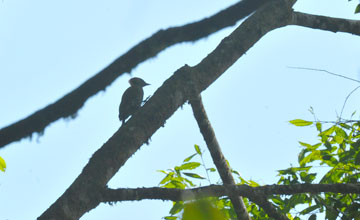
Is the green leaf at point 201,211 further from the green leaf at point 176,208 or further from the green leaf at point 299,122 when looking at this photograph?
the green leaf at point 299,122

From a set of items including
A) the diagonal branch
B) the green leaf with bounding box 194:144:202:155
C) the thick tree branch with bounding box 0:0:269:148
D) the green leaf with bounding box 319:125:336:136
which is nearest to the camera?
the thick tree branch with bounding box 0:0:269:148

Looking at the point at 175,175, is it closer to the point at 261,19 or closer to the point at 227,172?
the point at 227,172

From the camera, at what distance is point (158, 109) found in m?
2.56

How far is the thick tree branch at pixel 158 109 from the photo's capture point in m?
2.13

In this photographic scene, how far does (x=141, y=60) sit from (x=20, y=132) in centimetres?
61

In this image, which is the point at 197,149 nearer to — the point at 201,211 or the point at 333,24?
the point at 333,24

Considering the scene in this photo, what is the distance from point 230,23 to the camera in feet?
8.25

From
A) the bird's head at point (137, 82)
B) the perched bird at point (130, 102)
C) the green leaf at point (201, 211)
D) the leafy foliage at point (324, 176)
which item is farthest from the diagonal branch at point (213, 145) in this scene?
the bird's head at point (137, 82)

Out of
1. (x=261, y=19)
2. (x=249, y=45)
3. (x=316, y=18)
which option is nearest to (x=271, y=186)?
(x=249, y=45)

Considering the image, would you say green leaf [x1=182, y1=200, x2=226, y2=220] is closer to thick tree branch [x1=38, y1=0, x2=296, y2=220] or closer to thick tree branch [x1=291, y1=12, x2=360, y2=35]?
thick tree branch [x1=38, y1=0, x2=296, y2=220]

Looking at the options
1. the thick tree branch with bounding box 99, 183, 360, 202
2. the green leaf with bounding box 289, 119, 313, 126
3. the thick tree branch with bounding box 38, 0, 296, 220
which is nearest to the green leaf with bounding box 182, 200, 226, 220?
the thick tree branch with bounding box 38, 0, 296, 220

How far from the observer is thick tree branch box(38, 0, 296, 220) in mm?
2129

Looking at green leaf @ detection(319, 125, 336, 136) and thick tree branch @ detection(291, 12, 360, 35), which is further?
thick tree branch @ detection(291, 12, 360, 35)

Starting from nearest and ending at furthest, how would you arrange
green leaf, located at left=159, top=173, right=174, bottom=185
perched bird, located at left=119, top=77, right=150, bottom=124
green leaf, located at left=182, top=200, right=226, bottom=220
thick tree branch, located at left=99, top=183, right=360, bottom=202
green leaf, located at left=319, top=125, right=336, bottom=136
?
green leaf, located at left=182, top=200, right=226, bottom=220
thick tree branch, located at left=99, top=183, right=360, bottom=202
green leaf, located at left=319, top=125, right=336, bottom=136
green leaf, located at left=159, top=173, right=174, bottom=185
perched bird, located at left=119, top=77, right=150, bottom=124
